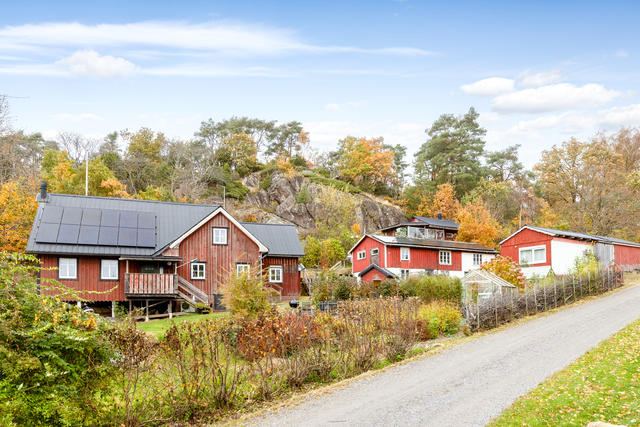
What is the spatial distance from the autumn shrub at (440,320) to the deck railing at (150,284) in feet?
45.0

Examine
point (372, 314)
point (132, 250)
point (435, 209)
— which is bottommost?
point (372, 314)

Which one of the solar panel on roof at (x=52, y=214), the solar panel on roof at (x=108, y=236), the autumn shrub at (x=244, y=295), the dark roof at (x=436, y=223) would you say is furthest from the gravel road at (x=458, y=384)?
the dark roof at (x=436, y=223)

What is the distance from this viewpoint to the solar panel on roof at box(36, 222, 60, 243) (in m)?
26.4

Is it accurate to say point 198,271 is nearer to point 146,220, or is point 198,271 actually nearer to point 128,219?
point 146,220

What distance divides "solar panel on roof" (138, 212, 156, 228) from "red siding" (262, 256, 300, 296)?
7671 millimetres

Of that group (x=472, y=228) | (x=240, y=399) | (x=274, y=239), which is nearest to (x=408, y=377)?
(x=240, y=399)

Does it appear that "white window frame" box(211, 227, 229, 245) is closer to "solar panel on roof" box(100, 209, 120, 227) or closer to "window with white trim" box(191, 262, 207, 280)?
"window with white trim" box(191, 262, 207, 280)

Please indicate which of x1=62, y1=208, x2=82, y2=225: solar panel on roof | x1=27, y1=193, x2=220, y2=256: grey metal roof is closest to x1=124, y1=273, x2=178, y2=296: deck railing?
x1=27, y1=193, x2=220, y2=256: grey metal roof

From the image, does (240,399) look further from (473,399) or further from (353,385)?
(473,399)

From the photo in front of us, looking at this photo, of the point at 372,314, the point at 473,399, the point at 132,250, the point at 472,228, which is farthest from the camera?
the point at 472,228

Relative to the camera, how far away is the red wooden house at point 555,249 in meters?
35.2

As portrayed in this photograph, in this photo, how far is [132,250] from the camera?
28.4 metres

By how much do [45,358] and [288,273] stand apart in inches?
1024

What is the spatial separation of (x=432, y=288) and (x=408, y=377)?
13.4 metres
